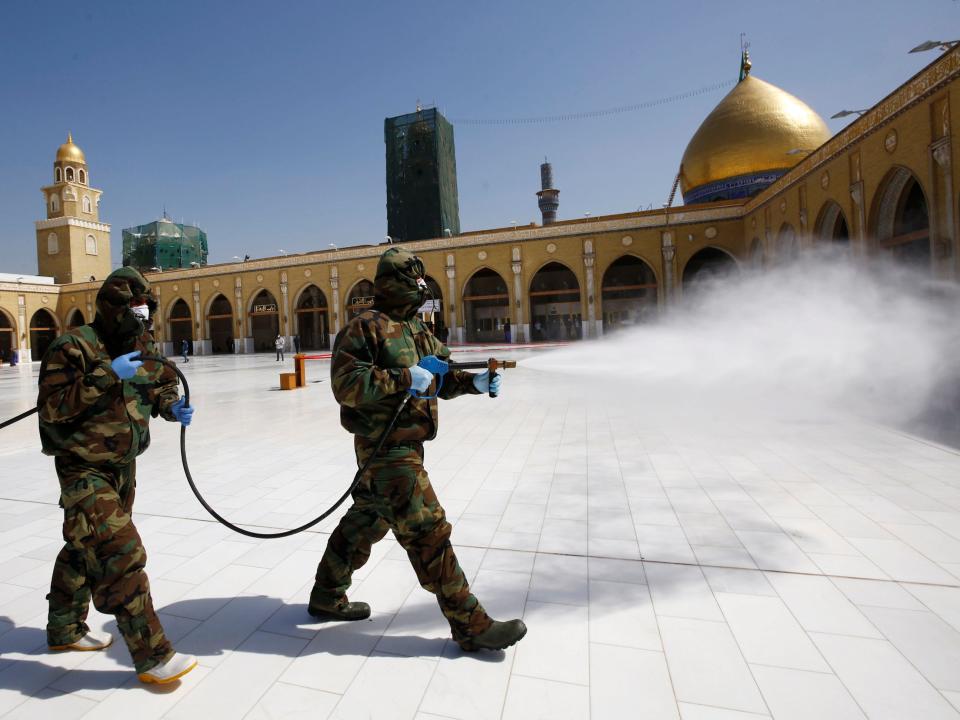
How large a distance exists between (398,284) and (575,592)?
2.05m

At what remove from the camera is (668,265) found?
2931cm

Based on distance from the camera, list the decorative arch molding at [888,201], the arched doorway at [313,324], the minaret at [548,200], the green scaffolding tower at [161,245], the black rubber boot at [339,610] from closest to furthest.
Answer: the black rubber boot at [339,610]
the decorative arch molding at [888,201]
the arched doorway at [313,324]
the green scaffolding tower at [161,245]
the minaret at [548,200]

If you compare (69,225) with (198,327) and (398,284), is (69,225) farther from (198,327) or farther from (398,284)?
(398,284)

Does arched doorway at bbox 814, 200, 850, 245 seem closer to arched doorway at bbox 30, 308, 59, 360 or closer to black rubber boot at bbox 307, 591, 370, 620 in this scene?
black rubber boot at bbox 307, 591, 370, 620

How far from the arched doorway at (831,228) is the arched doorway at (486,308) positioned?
19.7 m

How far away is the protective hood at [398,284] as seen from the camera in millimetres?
2469

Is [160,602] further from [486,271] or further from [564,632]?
[486,271]

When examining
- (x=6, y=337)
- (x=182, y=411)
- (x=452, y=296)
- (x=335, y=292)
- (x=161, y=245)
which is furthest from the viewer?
(x=161, y=245)

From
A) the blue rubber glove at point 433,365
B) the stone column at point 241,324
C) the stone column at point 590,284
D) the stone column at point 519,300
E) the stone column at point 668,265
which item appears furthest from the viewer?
the stone column at point 241,324

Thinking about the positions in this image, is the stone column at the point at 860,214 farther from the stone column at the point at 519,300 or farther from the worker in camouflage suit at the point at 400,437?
the worker in camouflage suit at the point at 400,437

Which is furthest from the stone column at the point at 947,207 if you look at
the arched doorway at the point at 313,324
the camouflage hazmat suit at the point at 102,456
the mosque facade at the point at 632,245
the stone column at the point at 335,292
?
the arched doorway at the point at 313,324

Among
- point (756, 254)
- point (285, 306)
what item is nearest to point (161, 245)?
point (285, 306)

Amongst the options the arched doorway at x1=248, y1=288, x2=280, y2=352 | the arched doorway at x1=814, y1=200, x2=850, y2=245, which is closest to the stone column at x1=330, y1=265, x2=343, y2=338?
the arched doorway at x1=248, y1=288, x2=280, y2=352

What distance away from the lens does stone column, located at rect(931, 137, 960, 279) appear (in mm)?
12539
